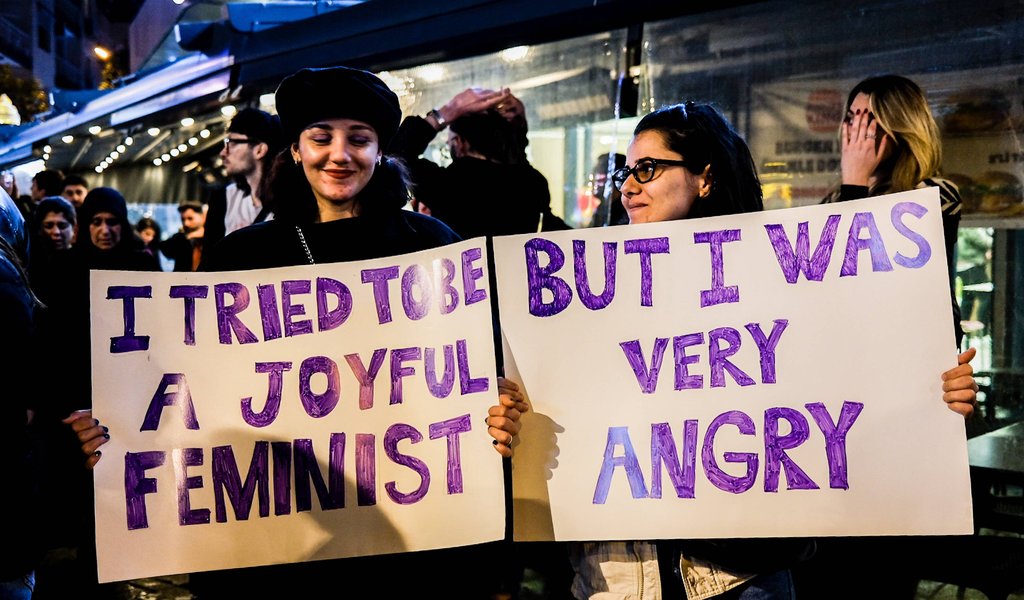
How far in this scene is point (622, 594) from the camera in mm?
2094

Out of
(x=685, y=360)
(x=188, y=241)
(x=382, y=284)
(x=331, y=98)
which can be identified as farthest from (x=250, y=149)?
(x=188, y=241)

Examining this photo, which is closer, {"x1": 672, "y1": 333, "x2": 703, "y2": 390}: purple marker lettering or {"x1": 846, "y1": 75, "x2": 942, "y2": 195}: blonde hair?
{"x1": 672, "y1": 333, "x2": 703, "y2": 390}: purple marker lettering

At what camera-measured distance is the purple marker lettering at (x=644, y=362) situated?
2.19 meters

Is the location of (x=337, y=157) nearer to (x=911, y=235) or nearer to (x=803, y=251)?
(x=803, y=251)

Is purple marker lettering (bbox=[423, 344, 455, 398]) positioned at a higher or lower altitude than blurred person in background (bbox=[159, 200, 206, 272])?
lower

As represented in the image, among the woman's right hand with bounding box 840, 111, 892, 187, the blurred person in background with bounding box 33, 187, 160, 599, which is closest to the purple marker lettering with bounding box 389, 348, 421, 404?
the woman's right hand with bounding box 840, 111, 892, 187

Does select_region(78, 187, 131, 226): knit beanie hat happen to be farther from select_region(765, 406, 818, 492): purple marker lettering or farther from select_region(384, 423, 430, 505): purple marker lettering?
select_region(765, 406, 818, 492): purple marker lettering

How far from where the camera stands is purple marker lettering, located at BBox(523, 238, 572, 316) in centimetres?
222

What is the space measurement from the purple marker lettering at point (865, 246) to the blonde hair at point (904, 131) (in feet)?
3.80

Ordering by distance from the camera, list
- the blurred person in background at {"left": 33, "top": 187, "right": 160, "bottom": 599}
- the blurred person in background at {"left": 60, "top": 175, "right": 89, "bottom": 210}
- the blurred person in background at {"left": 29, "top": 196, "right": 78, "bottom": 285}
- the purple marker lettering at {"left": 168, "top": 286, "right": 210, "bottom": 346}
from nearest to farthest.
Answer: the purple marker lettering at {"left": 168, "top": 286, "right": 210, "bottom": 346}, the blurred person in background at {"left": 33, "top": 187, "right": 160, "bottom": 599}, the blurred person in background at {"left": 29, "top": 196, "right": 78, "bottom": 285}, the blurred person in background at {"left": 60, "top": 175, "right": 89, "bottom": 210}

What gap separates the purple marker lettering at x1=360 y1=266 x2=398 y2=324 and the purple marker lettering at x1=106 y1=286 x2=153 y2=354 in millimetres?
526

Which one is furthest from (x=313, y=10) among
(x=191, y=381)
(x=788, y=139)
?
(x=191, y=381)

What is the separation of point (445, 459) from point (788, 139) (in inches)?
116

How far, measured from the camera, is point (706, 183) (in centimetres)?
235
